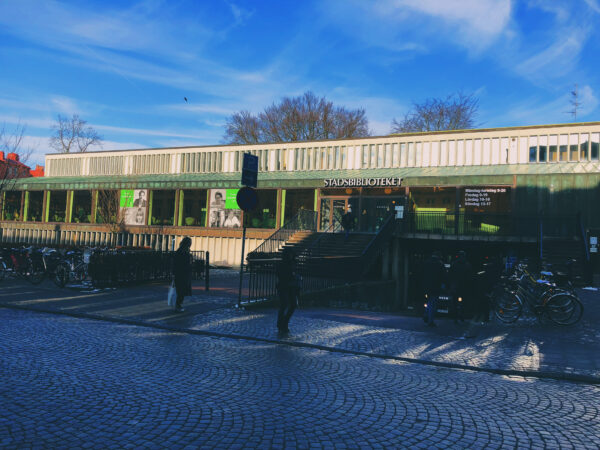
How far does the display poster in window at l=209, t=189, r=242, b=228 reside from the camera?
3144 cm

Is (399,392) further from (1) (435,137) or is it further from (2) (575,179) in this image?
(1) (435,137)

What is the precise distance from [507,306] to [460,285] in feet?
3.80

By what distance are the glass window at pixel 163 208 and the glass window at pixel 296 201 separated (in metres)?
8.90

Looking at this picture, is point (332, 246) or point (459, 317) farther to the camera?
point (332, 246)

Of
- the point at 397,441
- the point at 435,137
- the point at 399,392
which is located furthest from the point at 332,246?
the point at 397,441

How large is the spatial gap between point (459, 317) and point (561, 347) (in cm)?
283

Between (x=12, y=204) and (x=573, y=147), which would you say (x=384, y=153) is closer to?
(x=573, y=147)

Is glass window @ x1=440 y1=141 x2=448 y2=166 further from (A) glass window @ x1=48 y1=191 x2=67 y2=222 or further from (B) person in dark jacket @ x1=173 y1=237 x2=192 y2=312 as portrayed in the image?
(A) glass window @ x1=48 y1=191 x2=67 y2=222

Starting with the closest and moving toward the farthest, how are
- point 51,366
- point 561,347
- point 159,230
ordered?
point 51,366, point 561,347, point 159,230

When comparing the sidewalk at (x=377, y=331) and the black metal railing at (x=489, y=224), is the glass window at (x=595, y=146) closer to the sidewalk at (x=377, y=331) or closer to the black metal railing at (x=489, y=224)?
the black metal railing at (x=489, y=224)

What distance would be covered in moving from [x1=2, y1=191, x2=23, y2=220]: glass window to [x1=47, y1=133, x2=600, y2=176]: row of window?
5.59m

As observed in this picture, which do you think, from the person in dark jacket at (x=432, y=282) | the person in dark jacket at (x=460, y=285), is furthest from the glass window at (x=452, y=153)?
the person in dark jacket at (x=432, y=282)

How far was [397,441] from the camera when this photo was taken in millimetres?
A: 4004

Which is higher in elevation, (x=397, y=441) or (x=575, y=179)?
(x=575, y=179)
